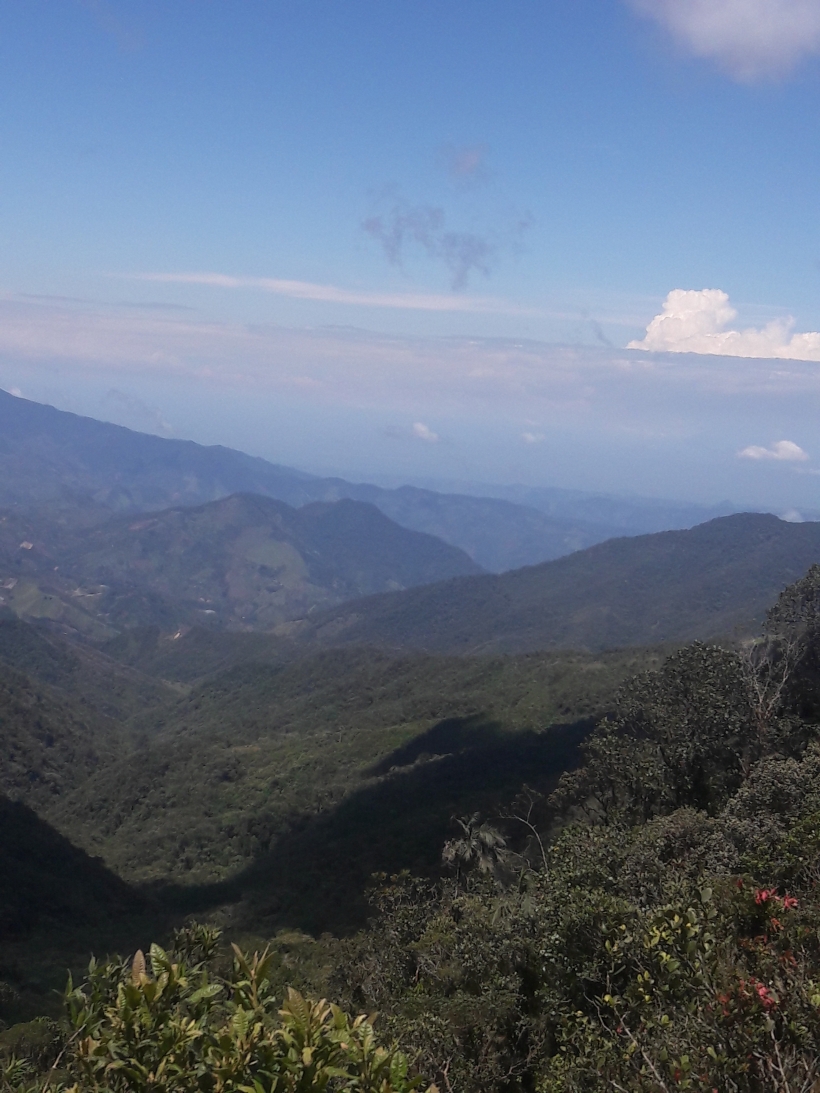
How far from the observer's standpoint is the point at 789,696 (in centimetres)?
3847

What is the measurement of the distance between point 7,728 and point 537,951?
132 metres

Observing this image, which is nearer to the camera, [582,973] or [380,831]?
[582,973]

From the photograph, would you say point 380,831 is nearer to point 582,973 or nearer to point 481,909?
point 481,909

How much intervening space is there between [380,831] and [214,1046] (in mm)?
73868

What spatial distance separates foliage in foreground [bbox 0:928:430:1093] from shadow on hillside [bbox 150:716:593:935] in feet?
165

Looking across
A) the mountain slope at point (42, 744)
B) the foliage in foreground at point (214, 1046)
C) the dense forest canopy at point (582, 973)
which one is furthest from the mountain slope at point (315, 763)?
the foliage in foreground at point (214, 1046)

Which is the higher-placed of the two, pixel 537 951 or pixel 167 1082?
pixel 167 1082

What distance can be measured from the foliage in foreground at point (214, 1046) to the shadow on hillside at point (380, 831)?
1984 inches

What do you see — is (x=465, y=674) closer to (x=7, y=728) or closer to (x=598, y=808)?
(x=7, y=728)

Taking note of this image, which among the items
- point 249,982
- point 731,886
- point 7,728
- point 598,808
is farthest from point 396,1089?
point 7,728

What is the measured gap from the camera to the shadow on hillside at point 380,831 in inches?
2488

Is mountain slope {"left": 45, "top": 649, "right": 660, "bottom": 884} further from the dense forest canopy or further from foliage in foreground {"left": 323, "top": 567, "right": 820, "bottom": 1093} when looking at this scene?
the dense forest canopy

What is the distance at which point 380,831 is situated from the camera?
75625 millimetres

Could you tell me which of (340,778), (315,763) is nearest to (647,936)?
(340,778)
